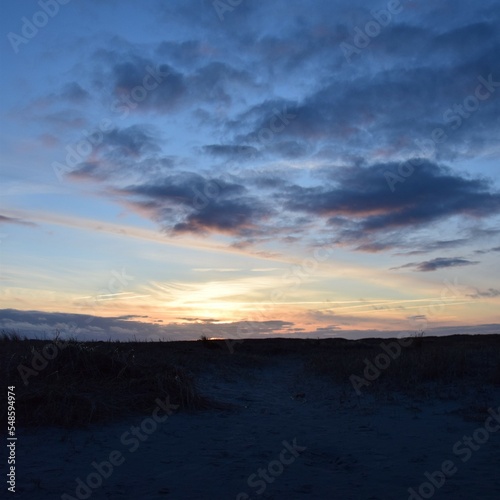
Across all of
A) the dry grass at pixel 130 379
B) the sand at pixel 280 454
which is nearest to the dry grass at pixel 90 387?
the dry grass at pixel 130 379

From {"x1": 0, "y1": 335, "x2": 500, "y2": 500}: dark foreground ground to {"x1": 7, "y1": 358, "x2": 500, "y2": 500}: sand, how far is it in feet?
0.09

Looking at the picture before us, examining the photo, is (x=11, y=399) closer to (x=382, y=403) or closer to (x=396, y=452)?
(x=396, y=452)

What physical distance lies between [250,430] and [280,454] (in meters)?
1.87

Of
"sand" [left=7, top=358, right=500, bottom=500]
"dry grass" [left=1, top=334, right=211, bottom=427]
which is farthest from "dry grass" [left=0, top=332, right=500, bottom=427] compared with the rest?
"sand" [left=7, top=358, right=500, bottom=500]

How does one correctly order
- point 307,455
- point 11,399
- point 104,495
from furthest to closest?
point 11,399, point 307,455, point 104,495

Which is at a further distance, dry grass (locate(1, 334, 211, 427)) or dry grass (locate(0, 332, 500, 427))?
dry grass (locate(0, 332, 500, 427))

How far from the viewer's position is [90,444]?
9094 mm

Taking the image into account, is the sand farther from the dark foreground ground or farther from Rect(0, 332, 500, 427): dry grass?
Rect(0, 332, 500, 427): dry grass

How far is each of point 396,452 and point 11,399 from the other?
285 inches

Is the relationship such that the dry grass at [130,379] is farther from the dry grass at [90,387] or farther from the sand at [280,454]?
the sand at [280,454]

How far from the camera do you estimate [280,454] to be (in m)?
8.67

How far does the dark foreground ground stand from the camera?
7.16m

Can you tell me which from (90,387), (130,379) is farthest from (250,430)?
(90,387)

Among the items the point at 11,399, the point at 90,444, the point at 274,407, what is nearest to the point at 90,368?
the point at 11,399
